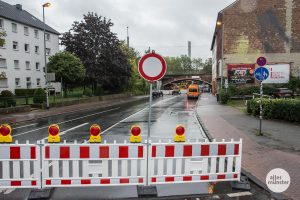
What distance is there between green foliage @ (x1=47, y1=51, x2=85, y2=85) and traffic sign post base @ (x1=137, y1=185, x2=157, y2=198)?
3104 cm

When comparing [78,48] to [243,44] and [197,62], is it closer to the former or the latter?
[243,44]

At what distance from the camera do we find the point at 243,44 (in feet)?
134

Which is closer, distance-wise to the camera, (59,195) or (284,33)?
(59,195)

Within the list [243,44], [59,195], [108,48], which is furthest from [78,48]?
[59,195]

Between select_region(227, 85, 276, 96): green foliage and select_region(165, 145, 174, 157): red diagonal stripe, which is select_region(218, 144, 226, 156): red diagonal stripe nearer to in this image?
select_region(165, 145, 174, 157): red diagonal stripe

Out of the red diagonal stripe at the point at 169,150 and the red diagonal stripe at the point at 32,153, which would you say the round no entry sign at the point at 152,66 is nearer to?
the red diagonal stripe at the point at 169,150

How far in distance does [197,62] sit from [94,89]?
122 meters

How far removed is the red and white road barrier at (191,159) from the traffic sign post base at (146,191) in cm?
15

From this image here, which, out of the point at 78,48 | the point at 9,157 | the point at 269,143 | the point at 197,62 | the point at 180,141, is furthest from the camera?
the point at 197,62

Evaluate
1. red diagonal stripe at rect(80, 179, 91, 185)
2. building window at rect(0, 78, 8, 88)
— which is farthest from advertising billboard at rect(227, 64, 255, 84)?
red diagonal stripe at rect(80, 179, 91, 185)

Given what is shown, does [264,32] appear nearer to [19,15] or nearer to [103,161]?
[19,15]

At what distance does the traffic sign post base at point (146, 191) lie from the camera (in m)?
5.75

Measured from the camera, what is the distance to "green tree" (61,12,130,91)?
42.1 m

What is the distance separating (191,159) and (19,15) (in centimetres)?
4781
